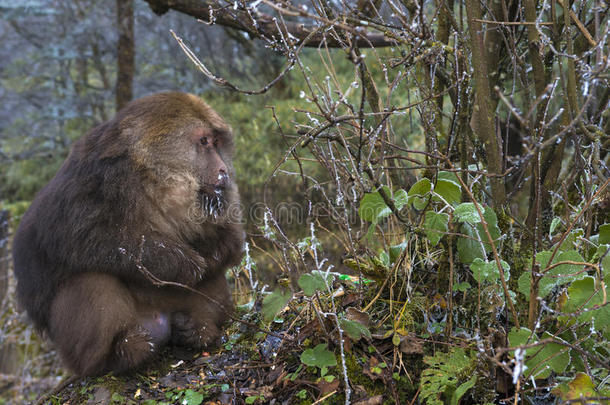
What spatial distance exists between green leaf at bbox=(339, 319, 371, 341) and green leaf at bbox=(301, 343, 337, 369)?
0.39 ft

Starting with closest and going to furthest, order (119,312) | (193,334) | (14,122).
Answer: (119,312) < (193,334) < (14,122)

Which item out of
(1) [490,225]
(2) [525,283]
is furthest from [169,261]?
(2) [525,283]

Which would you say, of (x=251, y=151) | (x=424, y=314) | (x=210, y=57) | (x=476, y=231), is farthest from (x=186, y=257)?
(x=210, y=57)

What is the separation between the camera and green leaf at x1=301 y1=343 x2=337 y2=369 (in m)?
2.46

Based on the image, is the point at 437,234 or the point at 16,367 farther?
the point at 16,367

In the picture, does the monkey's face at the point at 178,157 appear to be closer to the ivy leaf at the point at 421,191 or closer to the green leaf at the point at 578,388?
the ivy leaf at the point at 421,191

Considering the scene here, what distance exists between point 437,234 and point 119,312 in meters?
1.73

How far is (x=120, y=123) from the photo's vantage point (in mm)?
3316

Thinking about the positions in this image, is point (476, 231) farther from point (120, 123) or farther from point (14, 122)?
point (14, 122)

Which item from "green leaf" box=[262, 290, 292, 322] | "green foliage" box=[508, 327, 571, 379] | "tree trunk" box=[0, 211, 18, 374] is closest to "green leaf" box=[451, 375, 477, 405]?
"green foliage" box=[508, 327, 571, 379]

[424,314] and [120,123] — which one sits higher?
[120,123]

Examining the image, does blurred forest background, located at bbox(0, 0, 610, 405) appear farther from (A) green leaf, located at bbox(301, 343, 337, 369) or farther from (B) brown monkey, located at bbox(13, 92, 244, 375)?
(B) brown monkey, located at bbox(13, 92, 244, 375)

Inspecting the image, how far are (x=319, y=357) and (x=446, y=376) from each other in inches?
21.4

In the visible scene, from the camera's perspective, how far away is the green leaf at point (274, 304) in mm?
2234
